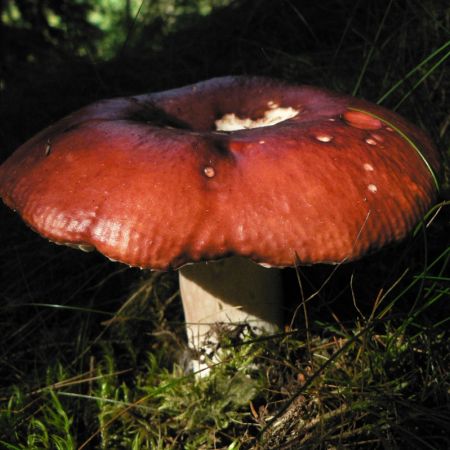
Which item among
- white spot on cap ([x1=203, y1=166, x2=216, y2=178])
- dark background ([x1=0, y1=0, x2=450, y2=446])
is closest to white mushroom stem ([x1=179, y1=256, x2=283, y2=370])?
dark background ([x1=0, y1=0, x2=450, y2=446])

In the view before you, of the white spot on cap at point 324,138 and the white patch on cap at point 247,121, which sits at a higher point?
the white spot on cap at point 324,138

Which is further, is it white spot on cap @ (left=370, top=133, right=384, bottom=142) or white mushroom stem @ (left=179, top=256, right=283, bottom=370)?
white mushroom stem @ (left=179, top=256, right=283, bottom=370)

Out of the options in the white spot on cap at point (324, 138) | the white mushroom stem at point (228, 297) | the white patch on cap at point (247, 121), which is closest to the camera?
the white spot on cap at point (324, 138)

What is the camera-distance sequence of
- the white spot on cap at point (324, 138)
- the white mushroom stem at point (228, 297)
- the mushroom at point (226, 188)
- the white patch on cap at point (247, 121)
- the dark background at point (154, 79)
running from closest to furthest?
the mushroom at point (226, 188), the white spot on cap at point (324, 138), the white mushroom stem at point (228, 297), the white patch on cap at point (247, 121), the dark background at point (154, 79)

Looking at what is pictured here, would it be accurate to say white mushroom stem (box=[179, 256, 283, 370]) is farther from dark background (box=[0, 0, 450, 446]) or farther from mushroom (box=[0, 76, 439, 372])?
mushroom (box=[0, 76, 439, 372])

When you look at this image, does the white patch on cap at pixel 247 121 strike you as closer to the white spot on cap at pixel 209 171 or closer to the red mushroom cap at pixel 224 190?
the red mushroom cap at pixel 224 190

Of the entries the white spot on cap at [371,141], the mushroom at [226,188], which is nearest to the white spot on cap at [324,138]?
the mushroom at [226,188]

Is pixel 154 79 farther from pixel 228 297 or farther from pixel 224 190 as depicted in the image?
pixel 224 190
